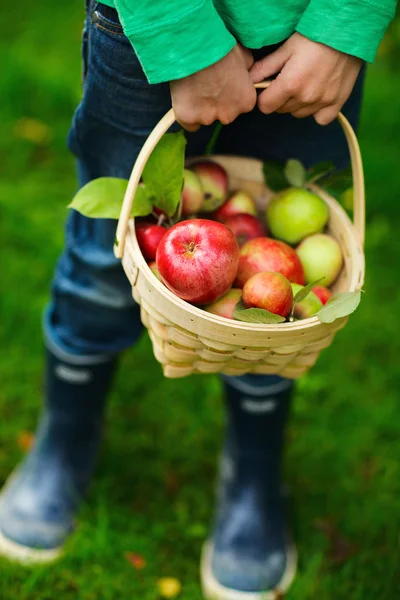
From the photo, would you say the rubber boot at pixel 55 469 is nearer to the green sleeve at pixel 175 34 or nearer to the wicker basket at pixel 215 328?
the wicker basket at pixel 215 328

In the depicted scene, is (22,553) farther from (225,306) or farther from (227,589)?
(225,306)

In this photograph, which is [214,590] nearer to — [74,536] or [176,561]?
[176,561]

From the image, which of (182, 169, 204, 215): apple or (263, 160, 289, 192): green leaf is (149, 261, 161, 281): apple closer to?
(182, 169, 204, 215): apple

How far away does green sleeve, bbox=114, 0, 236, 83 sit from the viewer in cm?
84

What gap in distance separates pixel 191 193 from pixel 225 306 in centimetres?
20

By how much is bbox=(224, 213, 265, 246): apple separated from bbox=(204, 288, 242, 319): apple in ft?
0.46

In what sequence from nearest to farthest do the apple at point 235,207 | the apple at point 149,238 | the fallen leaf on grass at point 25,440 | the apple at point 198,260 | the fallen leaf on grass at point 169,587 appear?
the apple at point 198,260
the apple at point 149,238
the apple at point 235,207
the fallen leaf on grass at point 169,587
the fallen leaf on grass at point 25,440

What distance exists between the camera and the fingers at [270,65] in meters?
0.93

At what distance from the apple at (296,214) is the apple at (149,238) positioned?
0.21 meters

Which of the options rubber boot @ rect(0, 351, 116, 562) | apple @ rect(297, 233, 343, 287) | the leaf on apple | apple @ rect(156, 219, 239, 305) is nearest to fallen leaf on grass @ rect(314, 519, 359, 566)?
rubber boot @ rect(0, 351, 116, 562)

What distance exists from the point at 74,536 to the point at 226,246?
0.78m

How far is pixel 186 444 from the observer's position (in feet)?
5.50

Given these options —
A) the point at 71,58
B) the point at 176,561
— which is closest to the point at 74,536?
the point at 176,561

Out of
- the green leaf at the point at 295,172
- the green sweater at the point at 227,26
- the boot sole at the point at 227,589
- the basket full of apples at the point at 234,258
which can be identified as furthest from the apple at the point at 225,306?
the boot sole at the point at 227,589
